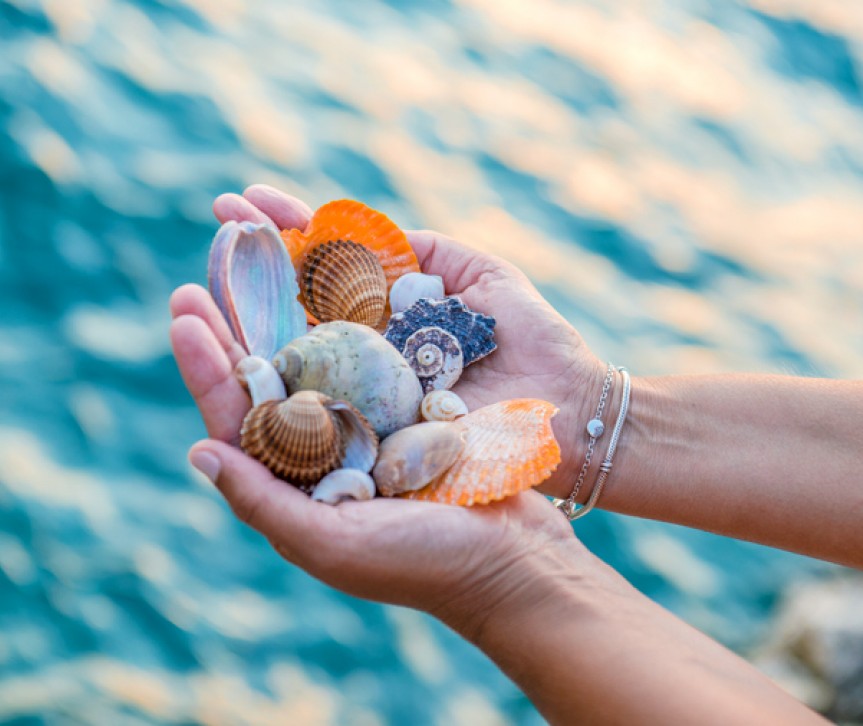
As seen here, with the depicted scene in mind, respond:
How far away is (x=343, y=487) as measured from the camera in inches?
87.0

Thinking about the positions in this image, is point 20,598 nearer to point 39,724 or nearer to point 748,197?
point 39,724

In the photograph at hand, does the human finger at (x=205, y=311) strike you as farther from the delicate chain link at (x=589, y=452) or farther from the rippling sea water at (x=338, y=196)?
the rippling sea water at (x=338, y=196)

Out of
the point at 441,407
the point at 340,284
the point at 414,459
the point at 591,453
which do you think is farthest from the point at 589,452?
the point at 340,284

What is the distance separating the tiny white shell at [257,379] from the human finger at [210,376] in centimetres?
2

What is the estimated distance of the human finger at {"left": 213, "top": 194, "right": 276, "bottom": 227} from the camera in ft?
9.09

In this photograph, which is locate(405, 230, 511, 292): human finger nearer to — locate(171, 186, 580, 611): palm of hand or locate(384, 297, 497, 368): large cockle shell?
locate(384, 297, 497, 368): large cockle shell

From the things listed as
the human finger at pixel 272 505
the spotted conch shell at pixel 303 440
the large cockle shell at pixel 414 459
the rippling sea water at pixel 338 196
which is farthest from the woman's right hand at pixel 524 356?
the rippling sea water at pixel 338 196

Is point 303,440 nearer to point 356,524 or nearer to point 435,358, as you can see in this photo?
point 356,524

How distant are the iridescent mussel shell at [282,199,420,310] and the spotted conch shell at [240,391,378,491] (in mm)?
774

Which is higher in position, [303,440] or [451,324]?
[451,324]

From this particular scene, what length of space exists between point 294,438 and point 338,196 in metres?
3.61

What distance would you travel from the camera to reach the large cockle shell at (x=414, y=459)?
2.32 m

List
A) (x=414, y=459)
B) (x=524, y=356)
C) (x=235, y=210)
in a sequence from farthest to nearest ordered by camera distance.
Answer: (x=524, y=356), (x=235, y=210), (x=414, y=459)

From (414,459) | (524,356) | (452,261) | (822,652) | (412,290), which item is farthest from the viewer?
(822,652)
